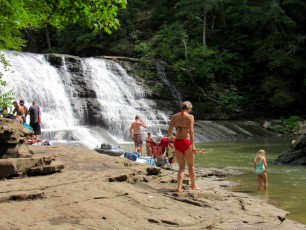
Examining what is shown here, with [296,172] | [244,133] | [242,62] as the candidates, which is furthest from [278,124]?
[296,172]

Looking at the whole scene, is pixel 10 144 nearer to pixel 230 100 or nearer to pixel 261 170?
pixel 261 170

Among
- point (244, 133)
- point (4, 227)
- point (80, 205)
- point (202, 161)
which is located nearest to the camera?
point (4, 227)

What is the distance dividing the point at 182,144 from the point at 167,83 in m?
26.2

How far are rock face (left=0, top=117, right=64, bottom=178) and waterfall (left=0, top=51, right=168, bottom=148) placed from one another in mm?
13894

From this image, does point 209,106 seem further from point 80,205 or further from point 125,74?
point 80,205

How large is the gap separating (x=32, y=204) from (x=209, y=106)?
2814 cm

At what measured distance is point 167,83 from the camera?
33500 millimetres

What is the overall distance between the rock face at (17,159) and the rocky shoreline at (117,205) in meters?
0.16

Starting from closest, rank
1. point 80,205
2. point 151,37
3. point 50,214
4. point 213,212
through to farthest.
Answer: point 50,214 < point 80,205 < point 213,212 < point 151,37

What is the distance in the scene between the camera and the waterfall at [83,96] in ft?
82.1

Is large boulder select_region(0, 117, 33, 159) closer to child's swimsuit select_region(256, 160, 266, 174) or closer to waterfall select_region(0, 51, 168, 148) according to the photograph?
child's swimsuit select_region(256, 160, 266, 174)

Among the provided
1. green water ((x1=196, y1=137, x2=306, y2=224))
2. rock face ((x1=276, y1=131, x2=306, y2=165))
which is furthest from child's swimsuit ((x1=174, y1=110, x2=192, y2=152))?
rock face ((x1=276, y1=131, x2=306, y2=165))

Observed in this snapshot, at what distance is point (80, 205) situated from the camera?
554cm

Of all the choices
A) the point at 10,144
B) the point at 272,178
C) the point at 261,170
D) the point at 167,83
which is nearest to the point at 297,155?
the point at 272,178
